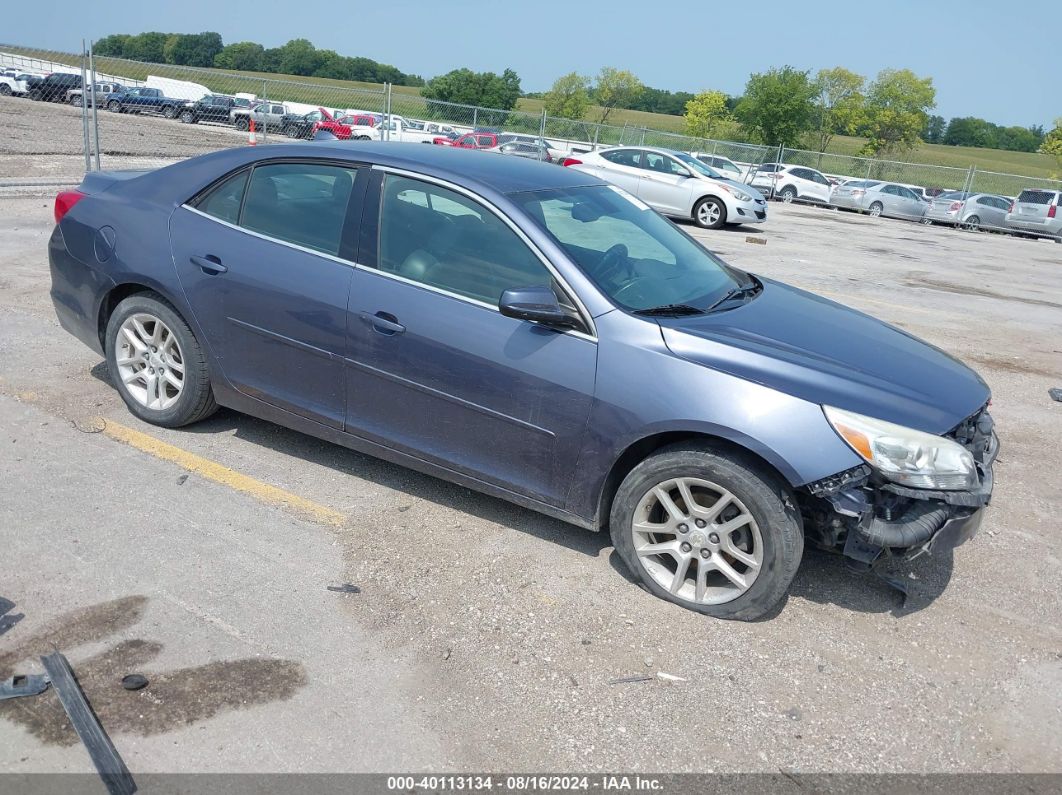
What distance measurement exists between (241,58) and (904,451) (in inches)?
3643

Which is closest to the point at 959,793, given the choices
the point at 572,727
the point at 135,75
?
the point at 572,727

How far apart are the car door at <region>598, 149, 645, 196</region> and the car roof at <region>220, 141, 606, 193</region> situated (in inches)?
606

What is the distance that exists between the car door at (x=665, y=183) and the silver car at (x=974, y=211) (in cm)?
1343

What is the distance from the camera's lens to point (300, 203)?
4496 millimetres

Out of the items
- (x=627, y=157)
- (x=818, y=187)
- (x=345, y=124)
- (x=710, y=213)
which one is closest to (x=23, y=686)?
(x=710, y=213)

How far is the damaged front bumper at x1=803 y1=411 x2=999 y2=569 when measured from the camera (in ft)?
11.1

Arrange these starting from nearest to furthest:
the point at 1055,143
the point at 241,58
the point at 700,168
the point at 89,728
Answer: the point at 89,728 < the point at 700,168 < the point at 1055,143 < the point at 241,58

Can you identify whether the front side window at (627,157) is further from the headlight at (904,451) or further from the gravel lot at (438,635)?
the headlight at (904,451)

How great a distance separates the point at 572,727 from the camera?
2.99m

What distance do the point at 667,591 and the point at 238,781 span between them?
1824 mm

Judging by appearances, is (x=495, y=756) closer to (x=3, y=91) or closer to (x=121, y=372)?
(x=121, y=372)

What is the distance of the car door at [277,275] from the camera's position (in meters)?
4.29

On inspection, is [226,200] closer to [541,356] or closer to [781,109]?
[541,356]

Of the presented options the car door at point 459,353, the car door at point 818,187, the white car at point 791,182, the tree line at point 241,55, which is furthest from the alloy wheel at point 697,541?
the tree line at point 241,55
